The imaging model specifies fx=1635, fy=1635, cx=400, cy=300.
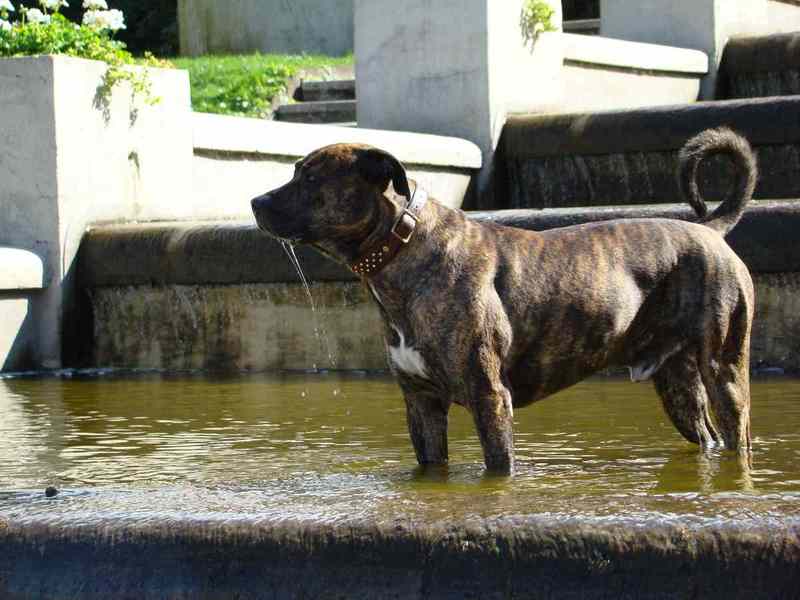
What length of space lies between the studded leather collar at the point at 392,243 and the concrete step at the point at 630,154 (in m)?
5.86

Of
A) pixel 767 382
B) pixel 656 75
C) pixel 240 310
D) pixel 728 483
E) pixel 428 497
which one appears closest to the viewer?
pixel 428 497

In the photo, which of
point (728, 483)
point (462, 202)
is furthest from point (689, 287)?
point (462, 202)

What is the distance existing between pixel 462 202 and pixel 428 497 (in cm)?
835

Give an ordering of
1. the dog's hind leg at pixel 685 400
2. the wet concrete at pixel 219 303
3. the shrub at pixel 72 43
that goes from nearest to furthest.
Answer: the dog's hind leg at pixel 685 400 < the wet concrete at pixel 219 303 < the shrub at pixel 72 43

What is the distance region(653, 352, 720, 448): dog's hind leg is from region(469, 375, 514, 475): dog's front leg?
895 mm

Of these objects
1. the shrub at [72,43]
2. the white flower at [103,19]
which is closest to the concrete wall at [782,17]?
the white flower at [103,19]

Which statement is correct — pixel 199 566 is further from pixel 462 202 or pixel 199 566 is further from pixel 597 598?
pixel 462 202

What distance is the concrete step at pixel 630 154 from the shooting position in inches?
431

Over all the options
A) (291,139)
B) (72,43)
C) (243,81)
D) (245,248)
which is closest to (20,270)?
(245,248)

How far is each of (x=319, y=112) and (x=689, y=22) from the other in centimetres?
358

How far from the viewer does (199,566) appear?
12.6 feet

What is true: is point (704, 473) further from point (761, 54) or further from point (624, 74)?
point (761, 54)

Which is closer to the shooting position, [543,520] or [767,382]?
[543,520]

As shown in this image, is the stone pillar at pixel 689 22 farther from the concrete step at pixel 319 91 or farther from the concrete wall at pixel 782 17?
the concrete step at pixel 319 91
